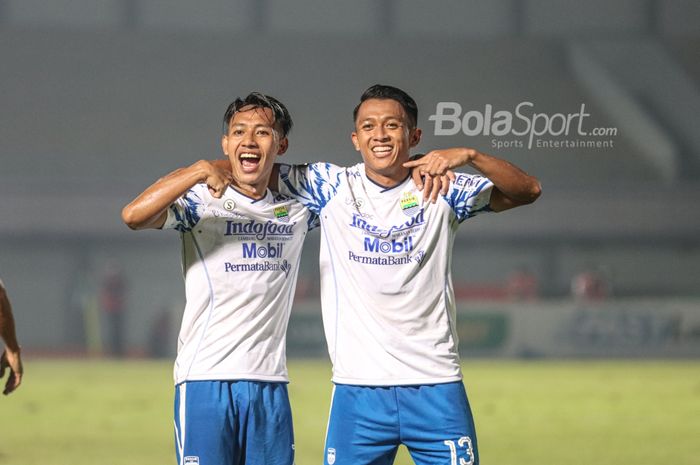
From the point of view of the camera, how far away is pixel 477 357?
1451 centimetres

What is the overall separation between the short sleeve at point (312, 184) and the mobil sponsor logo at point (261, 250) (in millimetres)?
200

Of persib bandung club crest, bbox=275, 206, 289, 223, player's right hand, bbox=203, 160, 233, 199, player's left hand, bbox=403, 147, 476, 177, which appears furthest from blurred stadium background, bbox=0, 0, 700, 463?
player's right hand, bbox=203, 160, 233, 199

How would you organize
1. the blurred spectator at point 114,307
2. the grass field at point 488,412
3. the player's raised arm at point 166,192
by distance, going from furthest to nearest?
the blurred spectator at point 114,307
the grass field at point 488,412
the player's raised arm at point 166,192

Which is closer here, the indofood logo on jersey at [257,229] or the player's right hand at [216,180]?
the player's right hand at [216,180]

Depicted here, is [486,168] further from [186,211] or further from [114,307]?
[114,307]

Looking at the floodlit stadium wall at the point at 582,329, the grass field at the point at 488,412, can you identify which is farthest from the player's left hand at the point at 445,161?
the floodlit stadium wall at the point at 582,329

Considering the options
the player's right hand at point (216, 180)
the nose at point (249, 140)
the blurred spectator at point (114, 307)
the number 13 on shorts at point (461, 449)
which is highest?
the blurred spectator at point (114, 307)

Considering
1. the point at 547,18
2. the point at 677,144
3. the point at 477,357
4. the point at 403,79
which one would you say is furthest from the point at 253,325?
the point at 677,144

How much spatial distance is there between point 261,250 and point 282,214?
0.16 metres

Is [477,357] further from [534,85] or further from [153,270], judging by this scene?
[534,85]

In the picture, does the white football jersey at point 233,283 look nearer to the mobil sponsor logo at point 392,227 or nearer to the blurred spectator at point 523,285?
the mobil sponsor logo at point 392,227

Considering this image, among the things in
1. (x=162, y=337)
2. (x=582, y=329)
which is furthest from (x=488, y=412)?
(x=162, y=337)

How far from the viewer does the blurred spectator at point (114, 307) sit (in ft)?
48.8

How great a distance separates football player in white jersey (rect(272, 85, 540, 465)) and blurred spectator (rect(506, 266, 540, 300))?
1314 centimetres
